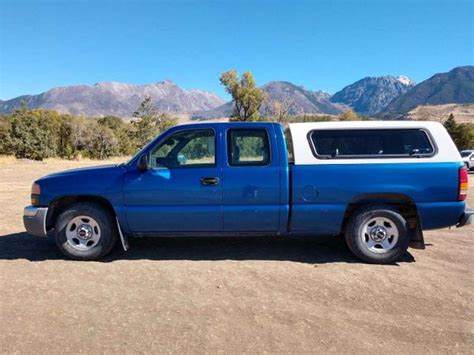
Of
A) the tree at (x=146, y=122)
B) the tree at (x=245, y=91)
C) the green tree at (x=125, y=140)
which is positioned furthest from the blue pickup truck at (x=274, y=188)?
the green tree at (x=125, y=140)

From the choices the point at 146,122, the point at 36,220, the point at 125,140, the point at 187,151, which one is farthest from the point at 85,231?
the point at 125,140

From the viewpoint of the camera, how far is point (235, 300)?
420 centimetres

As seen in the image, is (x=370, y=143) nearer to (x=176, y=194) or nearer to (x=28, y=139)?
(x=176, y=194)

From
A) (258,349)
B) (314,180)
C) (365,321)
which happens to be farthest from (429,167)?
(258,349)

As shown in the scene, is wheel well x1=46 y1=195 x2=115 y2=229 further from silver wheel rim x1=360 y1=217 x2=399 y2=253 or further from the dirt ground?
silver wheel rim x1=360 y1=217 x2=399 y2=253

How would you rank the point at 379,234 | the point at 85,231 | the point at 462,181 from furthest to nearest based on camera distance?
the point at 85,231 → the point at 379,234 → the point at 462,181

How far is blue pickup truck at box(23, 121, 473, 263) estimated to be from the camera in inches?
203

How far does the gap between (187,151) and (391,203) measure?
2939 mm

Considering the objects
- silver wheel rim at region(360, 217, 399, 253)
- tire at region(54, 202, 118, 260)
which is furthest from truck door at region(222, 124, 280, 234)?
tire at region(54, 202, 118, 260)

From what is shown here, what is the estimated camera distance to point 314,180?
16.9ft

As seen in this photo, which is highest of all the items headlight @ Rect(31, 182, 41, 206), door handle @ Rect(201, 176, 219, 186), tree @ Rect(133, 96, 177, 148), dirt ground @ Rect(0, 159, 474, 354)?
tree @ Rect(133, 96, 177, 148)

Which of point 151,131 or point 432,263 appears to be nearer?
point 432,263

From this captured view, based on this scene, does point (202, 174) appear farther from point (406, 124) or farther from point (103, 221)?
point (406, 124)

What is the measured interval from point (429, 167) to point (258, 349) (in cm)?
340
